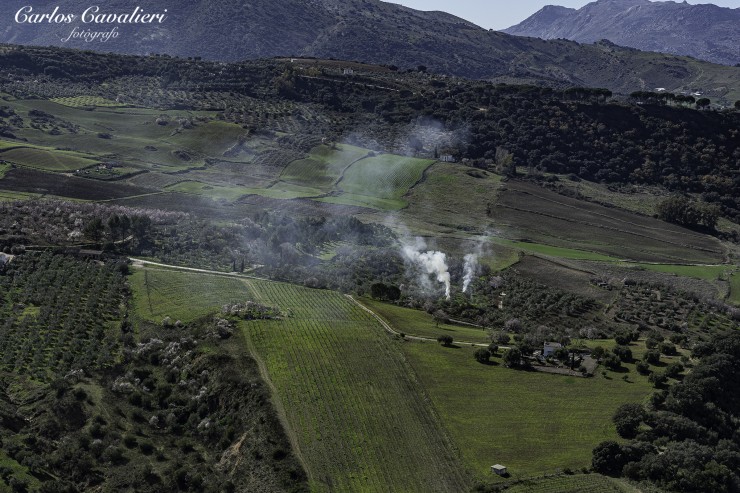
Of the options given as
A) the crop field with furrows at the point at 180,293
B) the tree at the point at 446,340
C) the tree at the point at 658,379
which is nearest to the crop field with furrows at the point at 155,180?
the crop field with furrows at the point at 180,293

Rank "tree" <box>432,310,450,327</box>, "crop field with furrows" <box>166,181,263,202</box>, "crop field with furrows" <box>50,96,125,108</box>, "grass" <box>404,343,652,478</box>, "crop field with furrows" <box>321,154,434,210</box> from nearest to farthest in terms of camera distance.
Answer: "grass" <box>404,343,652,478</box>
"tree" <box>432,310,450,327</box>
"crop field with furrows" <box>166,181,263,202</box>
"crop field with furrows" <box>321,154,434,210</box>
"crop field with furrows" <box>50,96,125,108</box>

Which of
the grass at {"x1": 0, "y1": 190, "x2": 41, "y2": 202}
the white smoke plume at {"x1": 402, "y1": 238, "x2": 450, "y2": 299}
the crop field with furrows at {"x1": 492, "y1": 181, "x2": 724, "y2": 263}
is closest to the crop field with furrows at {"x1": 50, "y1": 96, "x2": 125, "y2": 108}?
the grass at {"x1": 0, "y1": 190, "x2": 41, "y2": 202}

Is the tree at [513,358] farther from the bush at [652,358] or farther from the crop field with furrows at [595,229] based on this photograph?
the crop field with furrows at [595,229]

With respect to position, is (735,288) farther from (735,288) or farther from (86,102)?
(86,102)

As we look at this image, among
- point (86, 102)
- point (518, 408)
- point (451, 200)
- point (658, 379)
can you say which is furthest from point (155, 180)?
point (658, 379)

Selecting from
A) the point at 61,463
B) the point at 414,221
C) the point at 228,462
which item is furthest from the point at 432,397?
the point at 414,221

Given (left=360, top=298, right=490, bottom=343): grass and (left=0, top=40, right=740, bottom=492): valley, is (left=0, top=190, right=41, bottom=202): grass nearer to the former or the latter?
(left=0, top=40, right=740, bottom=492): valley

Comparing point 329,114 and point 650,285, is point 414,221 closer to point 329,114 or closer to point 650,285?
point 650,285
